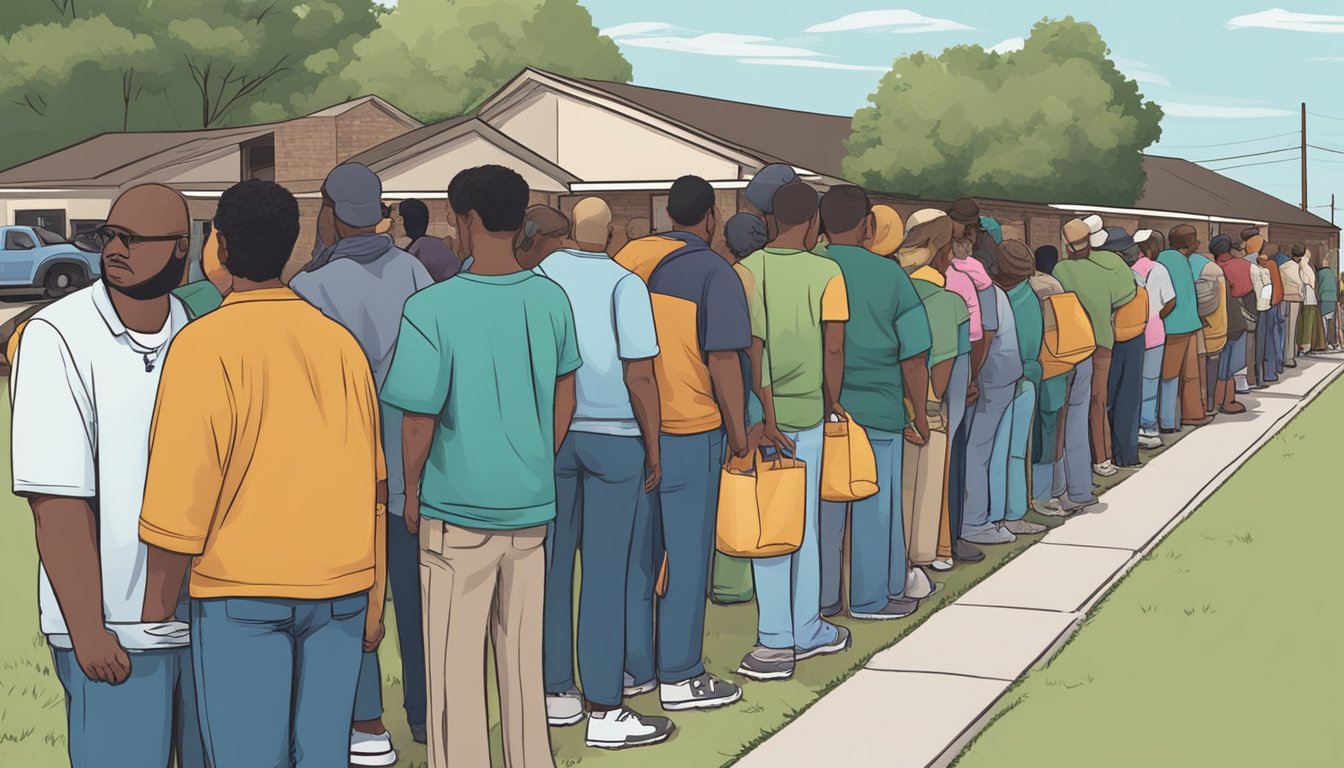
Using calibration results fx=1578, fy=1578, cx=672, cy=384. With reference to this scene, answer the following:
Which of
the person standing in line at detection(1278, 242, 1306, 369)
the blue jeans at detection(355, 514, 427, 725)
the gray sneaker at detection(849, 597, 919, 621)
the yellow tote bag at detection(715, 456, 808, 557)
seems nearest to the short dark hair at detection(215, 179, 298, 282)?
the blue jeans at detection(355, 514, 427, 725)

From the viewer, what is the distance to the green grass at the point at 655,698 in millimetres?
6250

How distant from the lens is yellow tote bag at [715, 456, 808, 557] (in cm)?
699

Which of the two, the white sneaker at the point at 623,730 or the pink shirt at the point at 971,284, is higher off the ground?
the pink shirt at the point at 971,284

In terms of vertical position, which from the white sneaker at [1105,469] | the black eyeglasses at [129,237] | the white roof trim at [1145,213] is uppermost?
the white roof trim at [1145,213]

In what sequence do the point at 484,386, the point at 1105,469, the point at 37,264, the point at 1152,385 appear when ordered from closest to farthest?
the point at 484,386 < the point at 1105,469 < the point at 1152,385 < the point at 37,264

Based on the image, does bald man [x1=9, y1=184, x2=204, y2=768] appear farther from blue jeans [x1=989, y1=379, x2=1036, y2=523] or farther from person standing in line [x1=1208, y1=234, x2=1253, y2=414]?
person standing in line [x1=1208, y1=234, x2=1253, y2=414]

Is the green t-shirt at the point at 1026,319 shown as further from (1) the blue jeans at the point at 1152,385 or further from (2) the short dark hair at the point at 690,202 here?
(1) the blue jeans at the point at 1152,385

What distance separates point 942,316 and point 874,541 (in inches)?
51.4

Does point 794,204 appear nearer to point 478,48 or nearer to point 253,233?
point 253,233

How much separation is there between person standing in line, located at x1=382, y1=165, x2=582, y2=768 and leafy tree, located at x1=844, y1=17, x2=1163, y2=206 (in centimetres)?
3661

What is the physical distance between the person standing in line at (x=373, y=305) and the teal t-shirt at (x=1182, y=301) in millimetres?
10758

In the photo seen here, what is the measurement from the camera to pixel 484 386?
4805 millimetres

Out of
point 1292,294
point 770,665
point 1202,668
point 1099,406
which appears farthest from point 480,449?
point 1292,294

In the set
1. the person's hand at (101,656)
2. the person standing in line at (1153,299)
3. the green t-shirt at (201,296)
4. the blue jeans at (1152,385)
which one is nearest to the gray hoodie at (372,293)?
the green t-shirt at (201,296)
